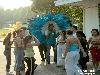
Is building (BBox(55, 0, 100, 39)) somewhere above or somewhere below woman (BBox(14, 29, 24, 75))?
above

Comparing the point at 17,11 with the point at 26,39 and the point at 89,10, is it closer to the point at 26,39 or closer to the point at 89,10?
the point at 89,10

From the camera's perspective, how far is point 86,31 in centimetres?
2191

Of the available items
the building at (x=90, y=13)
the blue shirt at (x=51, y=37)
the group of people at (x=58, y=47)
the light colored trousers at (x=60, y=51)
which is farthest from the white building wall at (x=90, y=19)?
the light colored trousers at (x=60, y=51)

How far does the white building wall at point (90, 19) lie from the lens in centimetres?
2048

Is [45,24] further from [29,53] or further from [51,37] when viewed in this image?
[29,53]

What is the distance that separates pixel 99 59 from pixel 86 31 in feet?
28.6

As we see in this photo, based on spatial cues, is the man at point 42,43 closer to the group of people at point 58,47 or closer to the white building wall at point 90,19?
the group of people at point 58,47

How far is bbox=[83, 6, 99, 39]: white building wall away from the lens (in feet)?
67.2

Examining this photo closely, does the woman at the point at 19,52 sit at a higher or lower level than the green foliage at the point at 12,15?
lower

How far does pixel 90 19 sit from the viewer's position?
21312 millimetres

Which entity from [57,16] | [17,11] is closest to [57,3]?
[57,16]

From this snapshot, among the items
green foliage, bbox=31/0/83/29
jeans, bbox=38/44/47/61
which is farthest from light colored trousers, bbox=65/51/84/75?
green foliage, bbox=31/0/83/29

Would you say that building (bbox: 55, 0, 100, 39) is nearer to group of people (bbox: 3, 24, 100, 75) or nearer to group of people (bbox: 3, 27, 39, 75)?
group of people (bbox: 3, 24, 100, 75)

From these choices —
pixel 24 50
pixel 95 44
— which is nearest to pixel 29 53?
pixel 24 50
